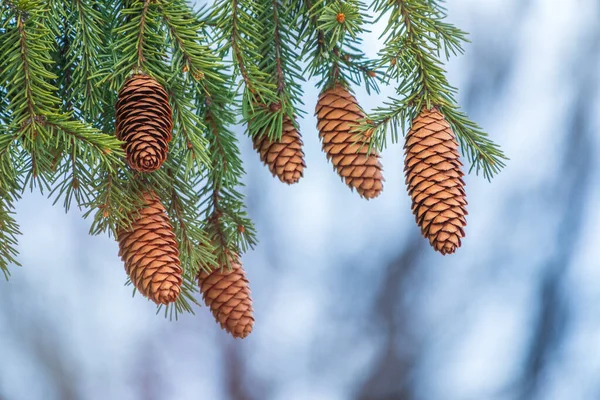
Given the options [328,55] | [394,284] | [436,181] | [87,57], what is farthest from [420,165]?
[394,284]

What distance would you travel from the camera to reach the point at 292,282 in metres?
1.43

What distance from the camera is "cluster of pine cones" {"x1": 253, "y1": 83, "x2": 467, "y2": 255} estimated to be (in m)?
0.42

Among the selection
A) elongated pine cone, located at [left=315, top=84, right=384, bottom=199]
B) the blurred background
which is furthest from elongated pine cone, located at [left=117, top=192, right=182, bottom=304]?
the blurred background

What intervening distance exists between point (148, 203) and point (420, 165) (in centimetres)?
18

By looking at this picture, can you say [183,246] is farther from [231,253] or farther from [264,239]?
[264,239]

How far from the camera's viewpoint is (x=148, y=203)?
0.45 m

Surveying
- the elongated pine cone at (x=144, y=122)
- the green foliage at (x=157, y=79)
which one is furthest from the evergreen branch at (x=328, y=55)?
the elongated pine cone at (x=144, y=122)

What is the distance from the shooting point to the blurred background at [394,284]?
1377mm

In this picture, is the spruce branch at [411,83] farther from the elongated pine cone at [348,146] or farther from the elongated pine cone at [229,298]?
the elongated pine cone at [229,298]

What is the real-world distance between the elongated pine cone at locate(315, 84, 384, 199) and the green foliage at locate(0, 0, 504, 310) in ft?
0.08

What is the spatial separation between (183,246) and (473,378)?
3.64 feet

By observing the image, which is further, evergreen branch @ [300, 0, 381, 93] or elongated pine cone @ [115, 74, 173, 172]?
evergreen branch @ [300, 0, 381, 93]

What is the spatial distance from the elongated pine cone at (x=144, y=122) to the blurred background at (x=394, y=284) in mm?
966

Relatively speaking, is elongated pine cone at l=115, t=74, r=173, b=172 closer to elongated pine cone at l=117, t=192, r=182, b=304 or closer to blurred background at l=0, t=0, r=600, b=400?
elongated pine cone at l=117, t=192, r=182, b=304
